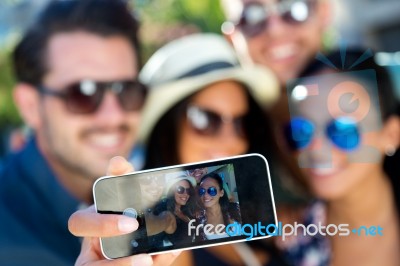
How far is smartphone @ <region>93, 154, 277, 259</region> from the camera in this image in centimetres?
61

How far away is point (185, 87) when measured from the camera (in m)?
1.05

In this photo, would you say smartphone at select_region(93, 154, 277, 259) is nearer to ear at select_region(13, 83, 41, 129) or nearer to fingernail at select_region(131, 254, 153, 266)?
fingernail at select_region(131, 254, 153, 266)

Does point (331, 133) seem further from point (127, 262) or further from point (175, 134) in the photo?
point (127, 262)

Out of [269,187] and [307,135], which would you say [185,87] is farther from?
[269,187]

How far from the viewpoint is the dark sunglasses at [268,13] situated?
1.07m

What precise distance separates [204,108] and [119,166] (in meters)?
0.49

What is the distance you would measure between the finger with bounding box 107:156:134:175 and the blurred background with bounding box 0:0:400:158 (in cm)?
54

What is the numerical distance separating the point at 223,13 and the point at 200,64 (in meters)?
0.14

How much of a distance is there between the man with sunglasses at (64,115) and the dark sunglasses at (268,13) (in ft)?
0.84

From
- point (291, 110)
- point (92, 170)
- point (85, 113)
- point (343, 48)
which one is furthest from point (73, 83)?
point (343, 48)

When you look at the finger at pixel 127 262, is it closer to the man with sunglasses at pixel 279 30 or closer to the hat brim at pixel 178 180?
the hat brim at pixel 178 180

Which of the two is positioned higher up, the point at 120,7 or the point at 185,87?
the point at 120,7

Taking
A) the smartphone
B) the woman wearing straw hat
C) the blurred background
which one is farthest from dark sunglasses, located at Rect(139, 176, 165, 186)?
the blurred background

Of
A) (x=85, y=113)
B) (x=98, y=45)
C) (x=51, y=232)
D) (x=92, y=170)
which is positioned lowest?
(x=51, y=232)
